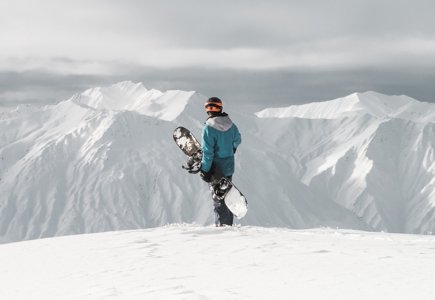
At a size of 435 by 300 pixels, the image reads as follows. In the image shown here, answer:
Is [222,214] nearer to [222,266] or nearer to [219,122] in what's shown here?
[219,122]

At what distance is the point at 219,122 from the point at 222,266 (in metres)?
5.88

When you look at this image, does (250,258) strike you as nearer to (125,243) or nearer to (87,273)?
(87,273)

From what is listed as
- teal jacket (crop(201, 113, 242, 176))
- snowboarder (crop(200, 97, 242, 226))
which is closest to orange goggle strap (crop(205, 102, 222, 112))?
snowboarder (crop(200, 97, 242, 226))

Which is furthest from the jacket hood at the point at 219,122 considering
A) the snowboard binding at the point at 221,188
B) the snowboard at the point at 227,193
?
the snowboard binding at the point at 221,188

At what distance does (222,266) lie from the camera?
32.5ft

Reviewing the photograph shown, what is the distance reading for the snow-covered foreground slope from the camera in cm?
806

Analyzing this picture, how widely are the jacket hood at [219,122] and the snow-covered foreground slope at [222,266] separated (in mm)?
2456

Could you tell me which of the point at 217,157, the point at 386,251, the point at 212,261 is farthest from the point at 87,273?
the point at 217,157

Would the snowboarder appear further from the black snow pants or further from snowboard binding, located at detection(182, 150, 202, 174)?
snowboard binding, located at detection(182, 150, 202, 174)

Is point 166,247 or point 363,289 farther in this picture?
point 166,247

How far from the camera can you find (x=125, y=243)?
13000 millimetres

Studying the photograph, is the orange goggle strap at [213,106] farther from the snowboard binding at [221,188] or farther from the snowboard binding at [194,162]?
the snowboard binding at [221,188]

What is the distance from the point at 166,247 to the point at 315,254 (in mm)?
2979

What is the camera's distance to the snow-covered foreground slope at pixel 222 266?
8.06 m
